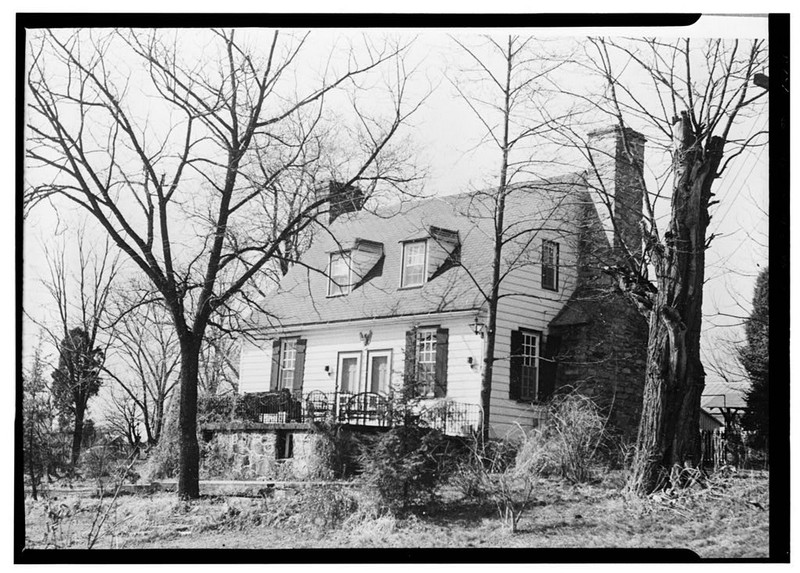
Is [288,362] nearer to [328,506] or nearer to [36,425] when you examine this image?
[328,506]

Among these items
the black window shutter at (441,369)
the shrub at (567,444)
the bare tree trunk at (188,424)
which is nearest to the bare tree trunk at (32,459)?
the bare tree trunk at (188,424)

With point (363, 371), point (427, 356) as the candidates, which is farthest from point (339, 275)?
point (427, 356)

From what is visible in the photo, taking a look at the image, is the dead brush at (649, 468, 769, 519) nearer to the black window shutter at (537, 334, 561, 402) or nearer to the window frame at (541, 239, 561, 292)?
the black window shutter at (537, 334, 561, 402)

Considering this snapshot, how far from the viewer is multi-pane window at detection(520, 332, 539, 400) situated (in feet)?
43.5

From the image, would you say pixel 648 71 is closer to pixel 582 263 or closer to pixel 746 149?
pixel 746 149

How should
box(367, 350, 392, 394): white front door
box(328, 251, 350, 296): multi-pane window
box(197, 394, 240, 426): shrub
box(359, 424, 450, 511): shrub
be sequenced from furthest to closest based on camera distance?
box(197, 394, 240, 426): shrub < box(328, 251, 350, 296): multi-pane window < box(367, 350, 392, 394): white front door < box(359, 424, 450, 511): shrub

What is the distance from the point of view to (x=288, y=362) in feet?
46.1

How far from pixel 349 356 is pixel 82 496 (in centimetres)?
452

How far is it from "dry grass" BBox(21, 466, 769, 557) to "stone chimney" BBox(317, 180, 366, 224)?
3.82 metres

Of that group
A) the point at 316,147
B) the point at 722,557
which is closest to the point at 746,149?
the point at 722,557

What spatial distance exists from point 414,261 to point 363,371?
1.98 m

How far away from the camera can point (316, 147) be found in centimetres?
1179

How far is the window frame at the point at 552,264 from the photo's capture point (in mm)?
13281

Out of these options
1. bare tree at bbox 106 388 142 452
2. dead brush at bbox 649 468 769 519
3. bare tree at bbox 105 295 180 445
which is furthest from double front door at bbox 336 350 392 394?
dead brush at bbox 649 468 769 519
